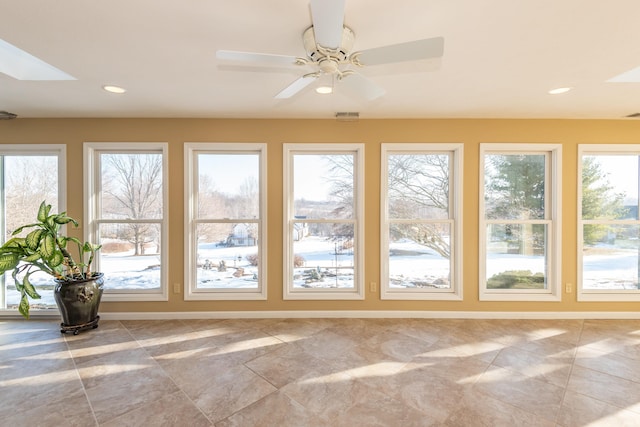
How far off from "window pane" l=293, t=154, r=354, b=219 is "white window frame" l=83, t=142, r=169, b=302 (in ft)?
5.48

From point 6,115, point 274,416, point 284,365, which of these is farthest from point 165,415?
point 6,115

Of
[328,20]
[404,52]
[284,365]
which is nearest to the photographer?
[328,20]

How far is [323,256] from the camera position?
364cm

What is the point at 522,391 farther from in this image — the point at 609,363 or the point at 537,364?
the point at 609,363

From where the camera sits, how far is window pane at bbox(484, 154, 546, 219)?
11.6 ft

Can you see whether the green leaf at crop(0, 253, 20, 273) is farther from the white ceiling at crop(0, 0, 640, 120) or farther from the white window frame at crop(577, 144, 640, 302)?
the white window frame at crop(577, 144, 640, 302)

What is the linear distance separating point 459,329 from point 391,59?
9.97 ft

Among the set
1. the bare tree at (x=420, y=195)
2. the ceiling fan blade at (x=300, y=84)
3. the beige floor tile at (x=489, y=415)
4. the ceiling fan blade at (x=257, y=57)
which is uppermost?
the ceiling fan blade at (x=300, y=84)

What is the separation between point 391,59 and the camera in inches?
57.9

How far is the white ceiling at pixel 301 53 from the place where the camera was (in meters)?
1.55

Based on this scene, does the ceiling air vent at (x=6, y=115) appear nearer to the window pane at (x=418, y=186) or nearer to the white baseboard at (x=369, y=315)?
the white baseboard at (x=369, y=315)

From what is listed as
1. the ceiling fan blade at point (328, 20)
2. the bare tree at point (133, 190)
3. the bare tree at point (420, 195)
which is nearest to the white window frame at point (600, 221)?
the bare tree at point (420, 195)

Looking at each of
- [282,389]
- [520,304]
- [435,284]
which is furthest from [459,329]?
[282,389]

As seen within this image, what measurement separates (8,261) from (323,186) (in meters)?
3.49
